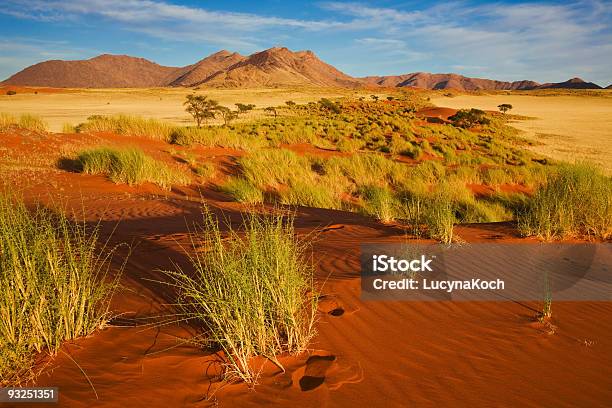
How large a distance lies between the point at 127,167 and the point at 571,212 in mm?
9922

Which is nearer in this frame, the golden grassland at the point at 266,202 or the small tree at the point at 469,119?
the golden grassland at the point at 266,202

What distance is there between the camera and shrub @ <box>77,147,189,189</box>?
36.5 ft

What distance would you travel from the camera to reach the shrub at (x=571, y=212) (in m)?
6.83

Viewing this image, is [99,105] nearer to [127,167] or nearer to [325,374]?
[127,167]

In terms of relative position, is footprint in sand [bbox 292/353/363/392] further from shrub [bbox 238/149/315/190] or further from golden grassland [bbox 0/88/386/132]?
golden grassland [bbox 0/88/386/132]

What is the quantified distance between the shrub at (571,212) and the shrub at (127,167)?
8.37m

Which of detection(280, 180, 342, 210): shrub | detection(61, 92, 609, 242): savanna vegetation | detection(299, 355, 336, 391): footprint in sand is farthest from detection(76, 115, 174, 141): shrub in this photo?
detection(299, 355, 336, 391): footprint in sand

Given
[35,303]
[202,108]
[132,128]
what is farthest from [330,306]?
[202,108]

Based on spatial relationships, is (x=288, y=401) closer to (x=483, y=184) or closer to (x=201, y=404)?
(x=201, y=404)

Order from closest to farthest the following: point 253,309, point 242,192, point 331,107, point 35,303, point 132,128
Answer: point 35,303 < point 253,309 < point 242,192 < point 132,128 < point 331,107

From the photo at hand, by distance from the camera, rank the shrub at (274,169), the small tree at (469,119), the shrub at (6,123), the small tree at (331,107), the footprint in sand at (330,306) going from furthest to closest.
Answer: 1. the small tree at (331,107)
2. the small tree at (469,119)
3. the shrub at (6,123)
4. the shrub at (274,169)
5. the footprint in sand at (330,306)

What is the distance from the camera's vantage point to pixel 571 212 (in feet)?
22.6

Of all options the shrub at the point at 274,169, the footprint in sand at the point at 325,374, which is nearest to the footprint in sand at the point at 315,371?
the footprint in sand at the point at 325,374

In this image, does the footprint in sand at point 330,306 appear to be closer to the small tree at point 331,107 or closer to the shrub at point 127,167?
the shrub at point 127,167
